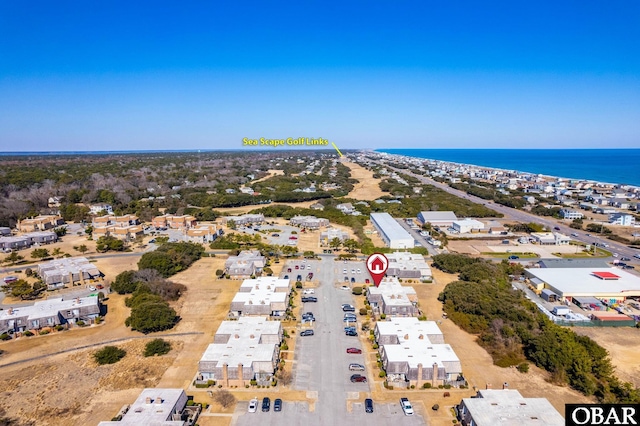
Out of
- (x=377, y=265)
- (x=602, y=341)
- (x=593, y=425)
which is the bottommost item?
→ (x=602, y=341)

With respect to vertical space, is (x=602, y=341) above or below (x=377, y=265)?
below

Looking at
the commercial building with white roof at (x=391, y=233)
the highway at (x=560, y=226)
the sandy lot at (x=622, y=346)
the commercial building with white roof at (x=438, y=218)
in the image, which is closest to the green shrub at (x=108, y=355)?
the sandy lot at (x=622, y=346)

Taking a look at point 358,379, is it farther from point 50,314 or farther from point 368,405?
point 50,314

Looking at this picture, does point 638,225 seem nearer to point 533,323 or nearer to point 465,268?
point 465,268

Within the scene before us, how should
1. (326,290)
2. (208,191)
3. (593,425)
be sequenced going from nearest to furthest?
(593,425) → (326,290) → (208,191)

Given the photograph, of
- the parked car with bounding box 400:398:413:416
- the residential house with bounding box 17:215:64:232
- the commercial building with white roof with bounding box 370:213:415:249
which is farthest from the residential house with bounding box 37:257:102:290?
the commercial building with white roof with bounding box 370:213:415:249

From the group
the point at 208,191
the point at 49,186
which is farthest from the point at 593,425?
the point at 49,186
